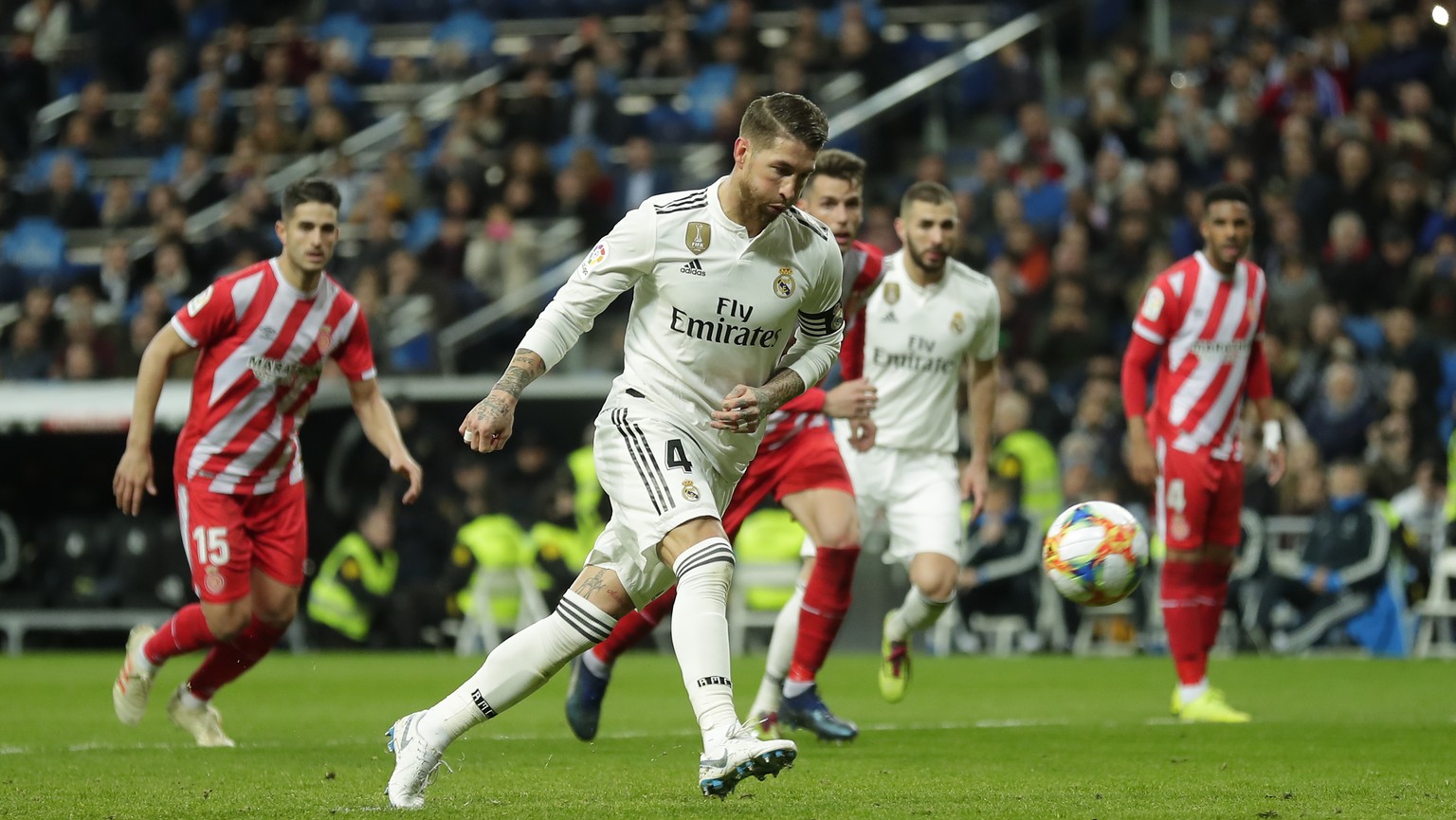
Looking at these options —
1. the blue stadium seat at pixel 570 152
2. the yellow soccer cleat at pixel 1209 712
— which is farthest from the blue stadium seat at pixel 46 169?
the yellow soccer cleat at pixel 1209 712

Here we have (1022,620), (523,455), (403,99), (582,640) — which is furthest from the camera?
(403,99)

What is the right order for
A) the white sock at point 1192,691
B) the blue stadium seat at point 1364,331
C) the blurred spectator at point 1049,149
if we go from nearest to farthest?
the white sock at point 1192,691
the blue stadium seat at point 1364,331
the blurred spectator at point 1049,149

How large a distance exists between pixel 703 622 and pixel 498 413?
0.90 metres

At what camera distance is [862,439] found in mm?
9180

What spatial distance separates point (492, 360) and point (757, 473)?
11515 millimetres

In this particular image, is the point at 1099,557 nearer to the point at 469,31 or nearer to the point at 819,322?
the point at 819,322

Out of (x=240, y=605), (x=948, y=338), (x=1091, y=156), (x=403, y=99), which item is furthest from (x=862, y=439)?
(x=403, y=99)

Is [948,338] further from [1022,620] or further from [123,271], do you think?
[123,271]

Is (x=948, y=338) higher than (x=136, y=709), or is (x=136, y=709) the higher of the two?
(x=948, y=338)

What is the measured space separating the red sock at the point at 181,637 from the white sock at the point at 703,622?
3.78m

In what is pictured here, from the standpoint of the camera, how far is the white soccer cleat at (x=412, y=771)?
6129 millimetres

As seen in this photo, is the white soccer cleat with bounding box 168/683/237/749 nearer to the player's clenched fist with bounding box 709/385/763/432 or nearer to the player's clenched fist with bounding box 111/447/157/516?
the player's clenched fist with bounding box 111/447/157/516

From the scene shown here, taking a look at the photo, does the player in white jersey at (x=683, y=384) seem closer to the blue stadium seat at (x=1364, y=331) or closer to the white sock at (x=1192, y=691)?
the white sock at (x=1192, y=691)

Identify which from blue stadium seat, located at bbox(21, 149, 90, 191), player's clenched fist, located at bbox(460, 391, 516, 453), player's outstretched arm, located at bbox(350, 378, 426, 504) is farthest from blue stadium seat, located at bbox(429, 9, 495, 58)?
player's clenched fist, located at bbox(460, 391, 516, 453)
